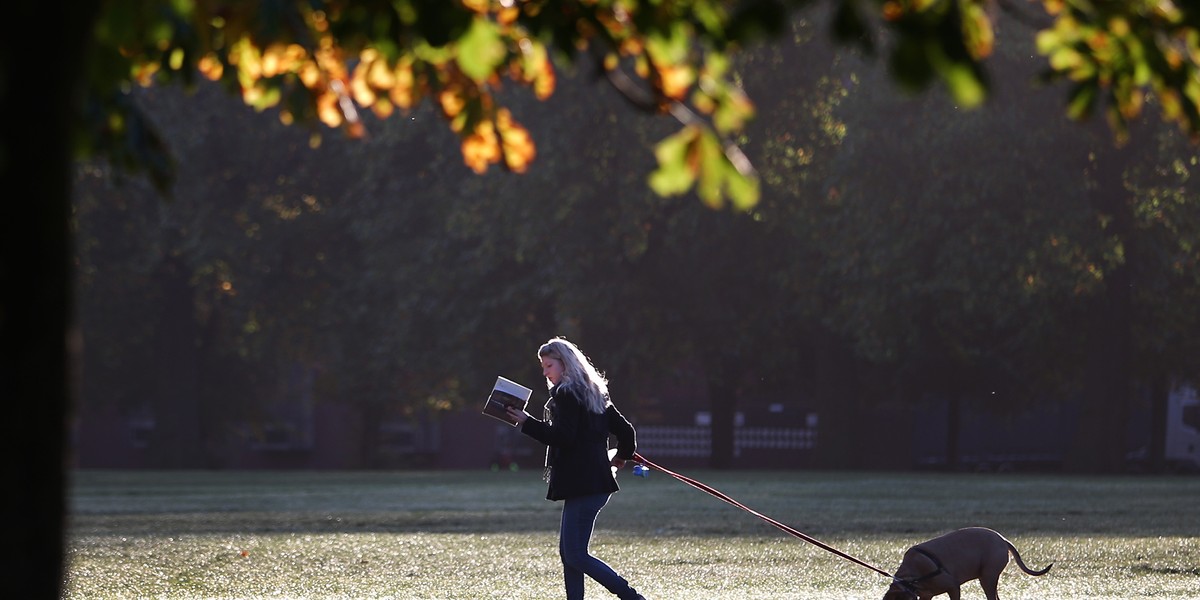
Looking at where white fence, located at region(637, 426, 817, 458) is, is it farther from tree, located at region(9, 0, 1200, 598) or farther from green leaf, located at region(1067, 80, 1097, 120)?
green leaf, located at region(1067, 80, 1097, 120)

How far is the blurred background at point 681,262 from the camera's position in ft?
120

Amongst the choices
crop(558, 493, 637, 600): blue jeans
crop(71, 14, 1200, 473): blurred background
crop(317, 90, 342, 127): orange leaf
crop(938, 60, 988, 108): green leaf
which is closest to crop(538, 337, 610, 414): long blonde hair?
crop(558, 493, 637, 600): blue jeans

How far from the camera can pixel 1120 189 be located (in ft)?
122

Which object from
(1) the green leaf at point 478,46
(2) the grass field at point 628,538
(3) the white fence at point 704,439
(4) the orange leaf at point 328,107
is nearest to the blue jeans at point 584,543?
(2) the grass field at point 628,538

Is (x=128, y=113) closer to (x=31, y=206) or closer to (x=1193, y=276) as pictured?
(x=31, y=206)

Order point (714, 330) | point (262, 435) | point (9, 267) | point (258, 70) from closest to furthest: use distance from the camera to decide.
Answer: point (9, 267) < point (258, 70) < point (714, 330) < point (262, 435)

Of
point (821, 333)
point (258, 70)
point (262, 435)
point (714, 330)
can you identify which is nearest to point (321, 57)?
point (258, 70)

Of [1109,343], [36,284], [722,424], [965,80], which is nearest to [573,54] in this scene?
[965,80]

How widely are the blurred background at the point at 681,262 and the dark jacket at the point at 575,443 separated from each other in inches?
Answer: 925

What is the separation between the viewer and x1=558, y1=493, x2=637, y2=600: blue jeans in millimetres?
10539

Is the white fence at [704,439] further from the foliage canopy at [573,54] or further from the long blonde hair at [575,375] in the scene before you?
the foliage canopy at [573,54]

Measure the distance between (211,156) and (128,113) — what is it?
38.5 m

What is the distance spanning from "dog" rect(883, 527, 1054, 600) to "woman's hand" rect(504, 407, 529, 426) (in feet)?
7.51

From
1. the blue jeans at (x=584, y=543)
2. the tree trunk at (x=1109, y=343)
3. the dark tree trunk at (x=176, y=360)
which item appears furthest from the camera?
the dark tree trunk at (x=176, y=360)
